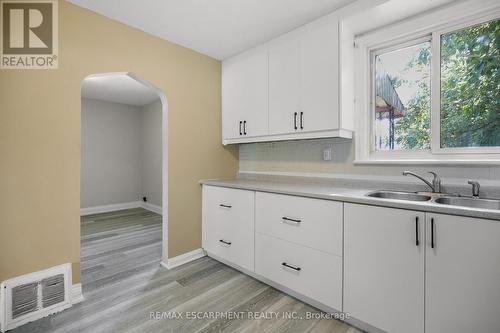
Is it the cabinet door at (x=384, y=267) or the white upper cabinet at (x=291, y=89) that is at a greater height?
the white upper cabinet at (x=291, y=89)

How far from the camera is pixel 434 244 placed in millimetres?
1224

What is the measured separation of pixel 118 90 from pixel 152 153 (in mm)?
1401

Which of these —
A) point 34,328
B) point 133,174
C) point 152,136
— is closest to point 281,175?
point 34,328

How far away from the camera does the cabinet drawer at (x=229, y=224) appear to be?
7.10 feet

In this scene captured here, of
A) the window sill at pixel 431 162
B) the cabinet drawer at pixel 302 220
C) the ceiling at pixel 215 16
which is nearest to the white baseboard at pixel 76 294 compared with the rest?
the cabinet drawer at pixel 302 220

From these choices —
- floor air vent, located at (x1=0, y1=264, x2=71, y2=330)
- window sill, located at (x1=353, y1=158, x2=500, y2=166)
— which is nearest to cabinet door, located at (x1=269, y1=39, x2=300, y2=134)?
window sill, located at (x1=353, y1=158, x2=500, y2=166)

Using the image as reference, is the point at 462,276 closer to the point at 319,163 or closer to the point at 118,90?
the point at 319,163

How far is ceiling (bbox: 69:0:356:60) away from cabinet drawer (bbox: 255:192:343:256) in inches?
59.6

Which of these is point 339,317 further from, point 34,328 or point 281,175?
point 34,328

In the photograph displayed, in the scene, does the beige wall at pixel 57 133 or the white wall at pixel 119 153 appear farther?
the white wall at pixel 119 153

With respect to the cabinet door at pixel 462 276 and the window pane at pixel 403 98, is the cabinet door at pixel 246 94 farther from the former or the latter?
the cabinet door at pixel 462 276

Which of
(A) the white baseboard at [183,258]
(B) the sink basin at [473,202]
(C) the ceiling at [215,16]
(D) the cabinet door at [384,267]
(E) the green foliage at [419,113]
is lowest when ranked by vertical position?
(A) the white baseboard at [183,258]

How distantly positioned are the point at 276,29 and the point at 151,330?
2587 millimetres

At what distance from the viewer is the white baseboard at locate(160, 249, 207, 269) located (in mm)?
2400
